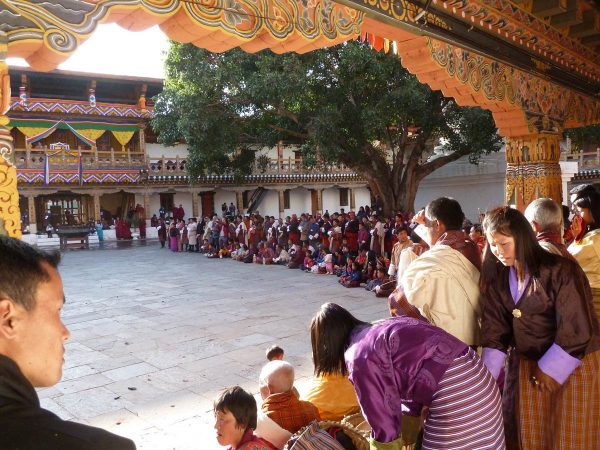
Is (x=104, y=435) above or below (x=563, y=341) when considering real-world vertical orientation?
above

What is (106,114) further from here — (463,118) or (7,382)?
(7,382)

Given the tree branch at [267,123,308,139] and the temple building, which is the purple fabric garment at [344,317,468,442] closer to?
the tree branch at [267,123,308,139]

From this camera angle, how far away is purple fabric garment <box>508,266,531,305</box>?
2283 millimetres

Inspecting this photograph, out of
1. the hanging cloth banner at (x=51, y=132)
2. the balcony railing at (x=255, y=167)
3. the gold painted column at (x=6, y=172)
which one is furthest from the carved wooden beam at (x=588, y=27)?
the hanging cloth banner at (x=51, y=132)

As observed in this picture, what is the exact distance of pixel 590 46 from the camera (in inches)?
236

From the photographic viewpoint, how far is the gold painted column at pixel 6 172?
1.92 metres

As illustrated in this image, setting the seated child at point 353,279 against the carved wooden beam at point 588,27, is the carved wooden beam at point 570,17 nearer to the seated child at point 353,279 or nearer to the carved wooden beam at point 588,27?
the carved wooden beam at point 588,27

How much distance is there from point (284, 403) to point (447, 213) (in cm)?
135

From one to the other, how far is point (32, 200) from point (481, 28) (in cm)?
2601

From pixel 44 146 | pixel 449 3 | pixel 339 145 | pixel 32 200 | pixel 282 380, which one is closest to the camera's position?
pixel 282 380

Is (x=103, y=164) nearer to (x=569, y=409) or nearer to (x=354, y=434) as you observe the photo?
(x=354, y=434)

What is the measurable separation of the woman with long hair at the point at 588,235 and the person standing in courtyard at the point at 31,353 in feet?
9.89

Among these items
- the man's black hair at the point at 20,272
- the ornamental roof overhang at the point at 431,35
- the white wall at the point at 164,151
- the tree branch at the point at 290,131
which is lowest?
the man's black hair at the point at 20,272

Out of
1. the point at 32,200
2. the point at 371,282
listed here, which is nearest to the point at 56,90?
the point at 32,200
